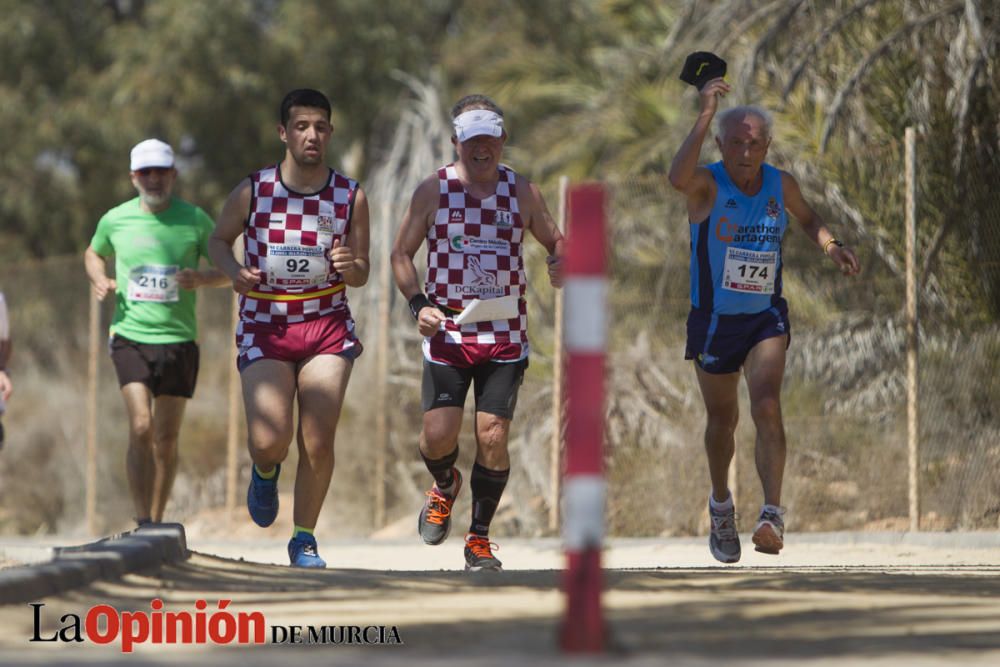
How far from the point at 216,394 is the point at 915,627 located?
13.2 meters

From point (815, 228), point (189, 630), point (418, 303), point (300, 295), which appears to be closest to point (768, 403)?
point (815, 228)

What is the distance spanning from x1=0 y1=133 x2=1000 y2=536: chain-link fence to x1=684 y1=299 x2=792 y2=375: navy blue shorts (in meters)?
3.76

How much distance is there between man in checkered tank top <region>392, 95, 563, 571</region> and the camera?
8664 millimetres

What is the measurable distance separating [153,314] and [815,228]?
4.00 m

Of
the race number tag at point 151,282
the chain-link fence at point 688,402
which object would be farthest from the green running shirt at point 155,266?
the chain-link fence at point 688,402

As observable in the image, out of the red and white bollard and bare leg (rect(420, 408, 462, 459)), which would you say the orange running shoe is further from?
the red and white bollard

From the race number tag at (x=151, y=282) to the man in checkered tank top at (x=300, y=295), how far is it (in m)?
2.04

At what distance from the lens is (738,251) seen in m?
8.79

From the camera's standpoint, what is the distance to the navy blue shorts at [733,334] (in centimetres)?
885

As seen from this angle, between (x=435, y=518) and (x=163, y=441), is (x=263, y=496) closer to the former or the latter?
(x=435, y=518)

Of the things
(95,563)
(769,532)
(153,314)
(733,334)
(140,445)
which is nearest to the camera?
(95,563)

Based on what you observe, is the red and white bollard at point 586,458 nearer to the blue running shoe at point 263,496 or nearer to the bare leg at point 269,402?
the bare leg at point 269,402

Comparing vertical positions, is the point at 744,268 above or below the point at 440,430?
above

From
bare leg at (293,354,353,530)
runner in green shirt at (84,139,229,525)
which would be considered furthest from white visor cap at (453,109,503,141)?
runner in green shirt at (84,139,229,525)
